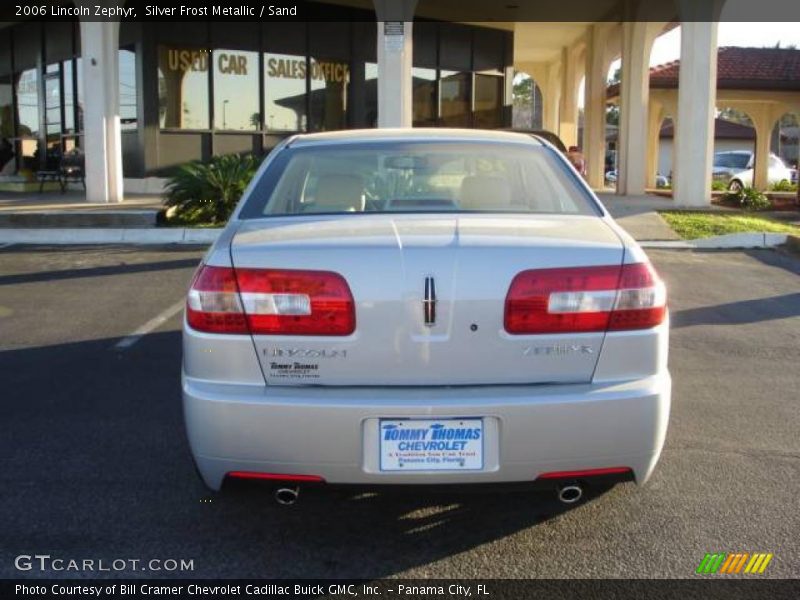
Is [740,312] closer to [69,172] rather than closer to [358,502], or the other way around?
[358,502]

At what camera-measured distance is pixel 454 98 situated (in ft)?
69.9

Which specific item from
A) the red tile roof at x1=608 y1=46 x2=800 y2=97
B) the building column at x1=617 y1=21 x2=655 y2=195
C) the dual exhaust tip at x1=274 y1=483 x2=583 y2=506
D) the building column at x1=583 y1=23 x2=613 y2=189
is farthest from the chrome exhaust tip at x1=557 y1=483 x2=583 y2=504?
the red tile roof at x1=608 y1=46 x2=800 y2=97

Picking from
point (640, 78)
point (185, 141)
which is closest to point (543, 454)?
point (185, 141)

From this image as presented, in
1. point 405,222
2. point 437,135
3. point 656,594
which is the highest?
point 437,135

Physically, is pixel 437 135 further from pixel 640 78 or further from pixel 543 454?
pixel 640 78

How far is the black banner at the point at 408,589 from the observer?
9.69 ft

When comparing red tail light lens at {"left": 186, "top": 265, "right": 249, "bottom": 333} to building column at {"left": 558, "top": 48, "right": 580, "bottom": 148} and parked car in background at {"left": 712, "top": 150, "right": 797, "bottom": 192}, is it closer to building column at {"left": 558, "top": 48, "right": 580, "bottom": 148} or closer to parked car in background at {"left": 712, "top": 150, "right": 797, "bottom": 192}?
building column at {"left": 558, "top": 48, "right": 580, "bottom": 148}

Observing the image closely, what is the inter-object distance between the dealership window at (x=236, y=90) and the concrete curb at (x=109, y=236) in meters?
5.92

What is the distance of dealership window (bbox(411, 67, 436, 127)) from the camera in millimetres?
20359

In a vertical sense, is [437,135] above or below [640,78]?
below

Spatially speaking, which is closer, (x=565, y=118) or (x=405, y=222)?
(x=405, y=222)

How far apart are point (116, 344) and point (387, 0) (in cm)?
1004

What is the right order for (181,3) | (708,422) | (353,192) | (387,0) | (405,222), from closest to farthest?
(405,222) < (353,192) < (708,422) < (387,0) < (181,3)

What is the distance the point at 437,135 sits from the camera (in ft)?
14.4
